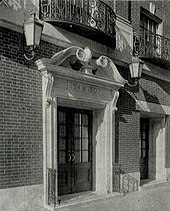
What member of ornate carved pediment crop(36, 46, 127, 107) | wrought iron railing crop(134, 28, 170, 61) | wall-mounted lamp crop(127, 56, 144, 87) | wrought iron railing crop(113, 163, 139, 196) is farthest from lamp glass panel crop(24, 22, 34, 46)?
wrought iron railing crop(134, 28, 170, 61)

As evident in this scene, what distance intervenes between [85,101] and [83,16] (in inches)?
94.4

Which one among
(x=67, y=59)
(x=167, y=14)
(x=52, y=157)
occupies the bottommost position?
(x=52, y=157)

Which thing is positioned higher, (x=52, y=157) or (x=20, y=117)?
(x=20, y=117)

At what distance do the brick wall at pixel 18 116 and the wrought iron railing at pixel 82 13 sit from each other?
112cm

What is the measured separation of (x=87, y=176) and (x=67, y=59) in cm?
351

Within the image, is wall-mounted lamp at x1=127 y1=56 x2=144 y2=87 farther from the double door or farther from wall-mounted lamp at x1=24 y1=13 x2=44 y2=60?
wall-mounted lamp at x1=24 y1=13 x2=44 y2=60

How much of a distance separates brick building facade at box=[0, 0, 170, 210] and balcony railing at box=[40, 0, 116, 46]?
0.07 meters

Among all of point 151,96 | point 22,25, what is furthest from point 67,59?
point 151,96

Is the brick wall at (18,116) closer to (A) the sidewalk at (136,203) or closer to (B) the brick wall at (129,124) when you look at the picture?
(A) the sidewalk at (136,203)

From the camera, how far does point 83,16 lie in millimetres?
9039

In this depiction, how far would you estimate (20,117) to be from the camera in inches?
279

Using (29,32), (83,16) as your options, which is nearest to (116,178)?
(83,16)

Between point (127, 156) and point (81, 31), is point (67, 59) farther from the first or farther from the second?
point (127, 156)

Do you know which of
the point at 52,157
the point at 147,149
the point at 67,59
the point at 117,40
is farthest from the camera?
the point at 147,149
